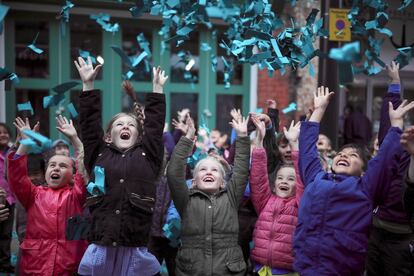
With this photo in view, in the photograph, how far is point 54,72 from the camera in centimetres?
780

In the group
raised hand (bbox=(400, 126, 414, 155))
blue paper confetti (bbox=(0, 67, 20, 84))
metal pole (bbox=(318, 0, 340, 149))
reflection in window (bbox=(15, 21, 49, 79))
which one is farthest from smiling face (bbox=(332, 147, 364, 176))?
reflection in window (bbox=(15, 21, 49, 79))

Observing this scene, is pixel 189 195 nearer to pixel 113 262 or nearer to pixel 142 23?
pixel 113 262

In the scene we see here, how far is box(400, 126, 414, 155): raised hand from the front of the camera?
2.52 m

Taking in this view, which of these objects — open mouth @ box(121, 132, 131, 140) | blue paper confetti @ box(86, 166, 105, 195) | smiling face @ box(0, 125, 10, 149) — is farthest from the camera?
smiling face @ box(0, 125, 10, 149)

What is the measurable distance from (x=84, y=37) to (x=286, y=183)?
568 centimetres

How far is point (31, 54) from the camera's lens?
25.1 ft

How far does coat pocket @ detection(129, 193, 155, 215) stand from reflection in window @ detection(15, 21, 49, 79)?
18.3 feet

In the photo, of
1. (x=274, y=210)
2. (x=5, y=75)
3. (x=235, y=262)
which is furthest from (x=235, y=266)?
(x=5, y=75)

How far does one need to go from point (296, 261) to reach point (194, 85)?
5.82 m

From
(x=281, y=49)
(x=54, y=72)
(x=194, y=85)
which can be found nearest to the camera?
(x=281, y=49)

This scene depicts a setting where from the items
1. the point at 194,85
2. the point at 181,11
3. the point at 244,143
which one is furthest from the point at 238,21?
the point at 194,85

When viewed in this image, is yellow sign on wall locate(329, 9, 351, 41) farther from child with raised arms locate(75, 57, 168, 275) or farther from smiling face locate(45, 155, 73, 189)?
smiling face locate(45, 155, 73, 189)

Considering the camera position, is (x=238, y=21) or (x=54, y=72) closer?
(x=238, y=21)

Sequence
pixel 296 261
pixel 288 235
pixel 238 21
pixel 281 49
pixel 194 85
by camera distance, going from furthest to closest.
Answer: pixel 194 85 → pixel 238 21 → pixel 281 49 → pixel 288 235 → pixel 296 261
